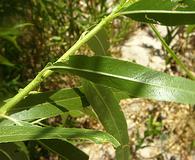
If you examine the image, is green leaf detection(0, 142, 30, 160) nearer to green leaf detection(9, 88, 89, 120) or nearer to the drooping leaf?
green leaf detection(9, 88, 89, 120)

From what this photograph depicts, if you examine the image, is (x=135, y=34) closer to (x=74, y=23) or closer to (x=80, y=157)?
(x=74, y=23)

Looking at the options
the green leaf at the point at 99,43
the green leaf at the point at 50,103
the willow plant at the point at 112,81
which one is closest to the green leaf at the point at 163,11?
the willow plant at the point at 112,81

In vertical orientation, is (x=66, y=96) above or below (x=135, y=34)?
above

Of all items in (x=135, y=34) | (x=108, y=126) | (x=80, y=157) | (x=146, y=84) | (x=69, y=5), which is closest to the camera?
(x=146, y=84)

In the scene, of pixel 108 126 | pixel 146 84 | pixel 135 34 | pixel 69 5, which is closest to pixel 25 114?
pixel 108 126

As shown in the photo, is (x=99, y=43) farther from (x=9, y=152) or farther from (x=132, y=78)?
(x=9, y=152)

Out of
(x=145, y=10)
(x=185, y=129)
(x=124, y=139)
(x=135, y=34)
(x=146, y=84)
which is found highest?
(x=145, y=10)

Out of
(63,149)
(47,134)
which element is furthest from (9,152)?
(47,134)
